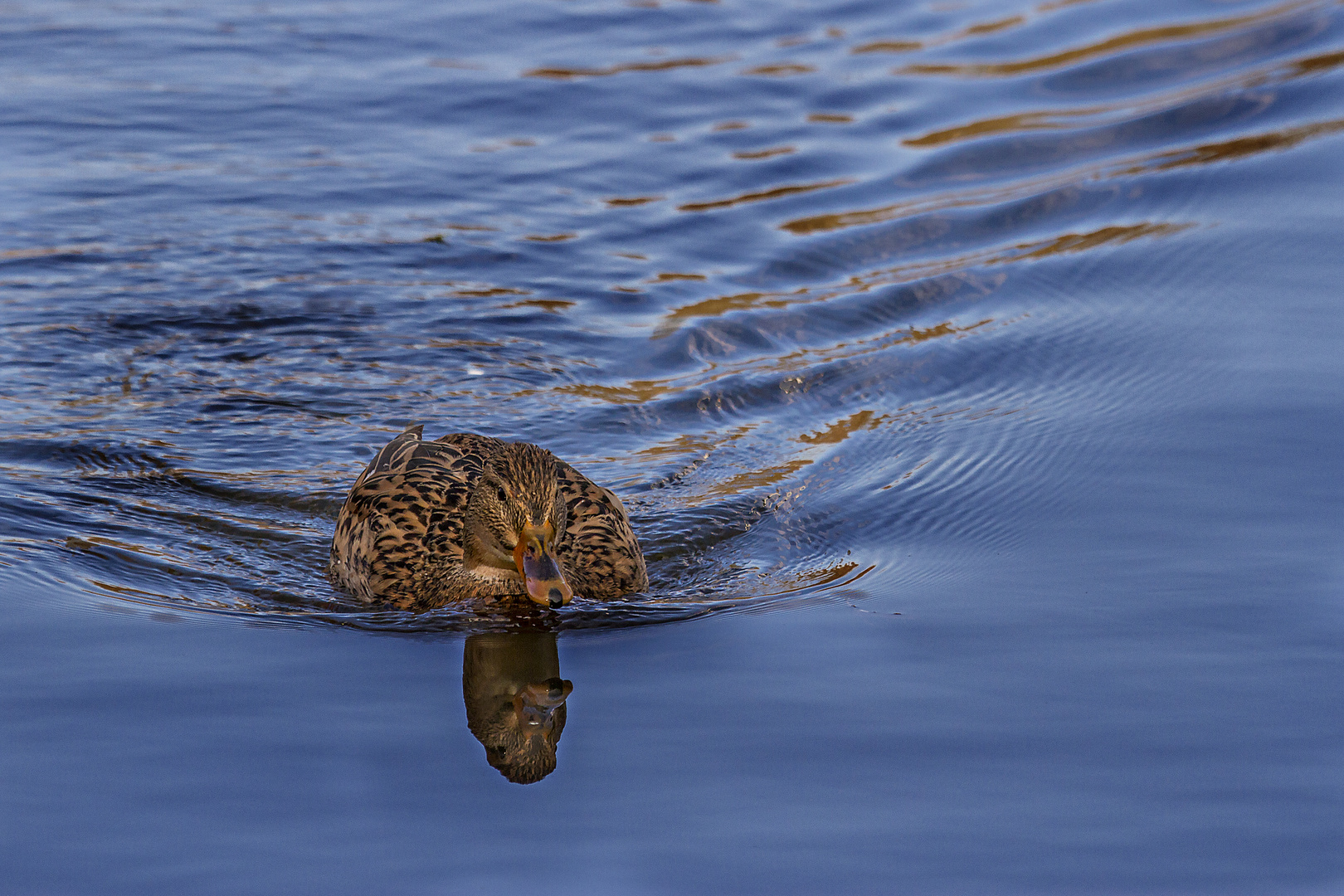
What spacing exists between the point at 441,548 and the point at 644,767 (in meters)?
2.15

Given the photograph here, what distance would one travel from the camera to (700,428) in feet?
29.9

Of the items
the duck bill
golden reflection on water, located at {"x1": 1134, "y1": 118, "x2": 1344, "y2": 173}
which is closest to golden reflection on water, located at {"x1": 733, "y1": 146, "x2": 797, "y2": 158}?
golden reflection on water, located at {"x1": 1134, "y1": 118, "x2": 1344, "y2": 173}

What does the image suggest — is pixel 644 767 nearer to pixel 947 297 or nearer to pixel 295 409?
pixel 295 409

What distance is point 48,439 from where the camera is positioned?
8.48 meters

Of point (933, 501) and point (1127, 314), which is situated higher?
point (1127, 314)

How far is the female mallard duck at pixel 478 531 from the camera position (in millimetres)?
6777

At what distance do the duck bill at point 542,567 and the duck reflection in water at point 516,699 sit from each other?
0.22 meters

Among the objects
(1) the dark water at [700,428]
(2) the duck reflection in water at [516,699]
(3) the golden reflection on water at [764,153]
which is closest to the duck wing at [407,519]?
(1) the dark water at [700,428]

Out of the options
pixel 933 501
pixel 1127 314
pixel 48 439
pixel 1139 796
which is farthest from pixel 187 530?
pixel 1127 314

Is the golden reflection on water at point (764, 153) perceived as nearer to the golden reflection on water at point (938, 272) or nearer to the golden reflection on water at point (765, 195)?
the golden reflection on water at point (765, 195)

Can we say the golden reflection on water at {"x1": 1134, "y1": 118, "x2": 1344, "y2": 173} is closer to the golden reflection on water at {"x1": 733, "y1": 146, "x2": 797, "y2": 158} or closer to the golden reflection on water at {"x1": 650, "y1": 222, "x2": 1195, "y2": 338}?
the golden reflection on water at {"x1": 650, "y1": 222, "x2": 1195, "y2": 338}

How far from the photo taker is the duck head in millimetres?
6559

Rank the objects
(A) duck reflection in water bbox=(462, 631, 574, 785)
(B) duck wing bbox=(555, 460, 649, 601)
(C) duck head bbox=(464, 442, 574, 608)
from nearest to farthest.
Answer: (A) duck reflection in water bbox=(462, 631, 574, 785) < (C) duck head bbox=(464, 442, 574, 608) < (B) duck wing bbox=(555, 460, 649, 601)

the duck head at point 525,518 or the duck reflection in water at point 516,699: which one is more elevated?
the duck head at point 525,518
